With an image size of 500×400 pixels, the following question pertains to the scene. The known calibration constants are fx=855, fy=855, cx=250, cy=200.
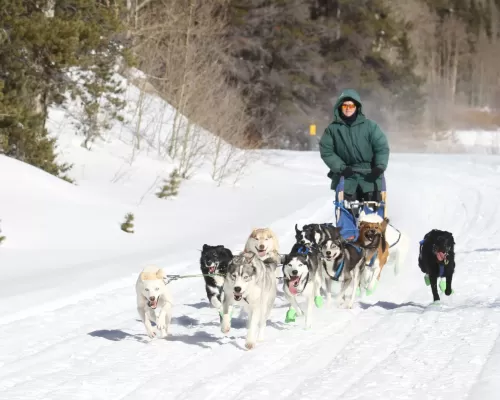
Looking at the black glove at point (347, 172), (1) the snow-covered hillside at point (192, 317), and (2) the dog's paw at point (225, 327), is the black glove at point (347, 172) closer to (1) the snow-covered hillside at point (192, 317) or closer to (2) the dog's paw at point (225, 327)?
(1) the snow-covered hillside at point (192, 317)

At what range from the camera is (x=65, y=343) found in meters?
6.87

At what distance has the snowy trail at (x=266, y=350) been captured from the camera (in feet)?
17.8

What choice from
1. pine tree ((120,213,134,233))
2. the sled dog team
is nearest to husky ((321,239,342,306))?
the sled dog team

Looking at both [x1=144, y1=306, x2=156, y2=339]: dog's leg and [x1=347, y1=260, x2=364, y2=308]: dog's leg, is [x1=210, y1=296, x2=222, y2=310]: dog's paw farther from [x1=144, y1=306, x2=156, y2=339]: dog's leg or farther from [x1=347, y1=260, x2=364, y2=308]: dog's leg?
[x1=347, y1=260, x2=364, y2=308]: dog's leg

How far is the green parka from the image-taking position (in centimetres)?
908

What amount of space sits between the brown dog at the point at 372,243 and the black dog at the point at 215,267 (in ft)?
5.62

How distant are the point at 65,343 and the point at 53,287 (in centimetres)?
265

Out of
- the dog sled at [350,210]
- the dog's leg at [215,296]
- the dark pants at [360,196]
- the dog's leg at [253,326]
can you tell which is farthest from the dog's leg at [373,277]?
the dog's leg at [253,326]

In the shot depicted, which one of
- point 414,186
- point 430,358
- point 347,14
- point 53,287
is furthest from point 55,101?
point 347,14

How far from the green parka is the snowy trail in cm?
138

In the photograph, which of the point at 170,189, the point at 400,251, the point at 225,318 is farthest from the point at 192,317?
the point at 170,189

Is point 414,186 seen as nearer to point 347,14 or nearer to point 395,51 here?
point 347,14

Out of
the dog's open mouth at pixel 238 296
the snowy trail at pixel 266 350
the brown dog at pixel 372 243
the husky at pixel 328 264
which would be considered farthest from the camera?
the brown dog at pixel 372 243

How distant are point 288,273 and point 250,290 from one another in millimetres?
724
